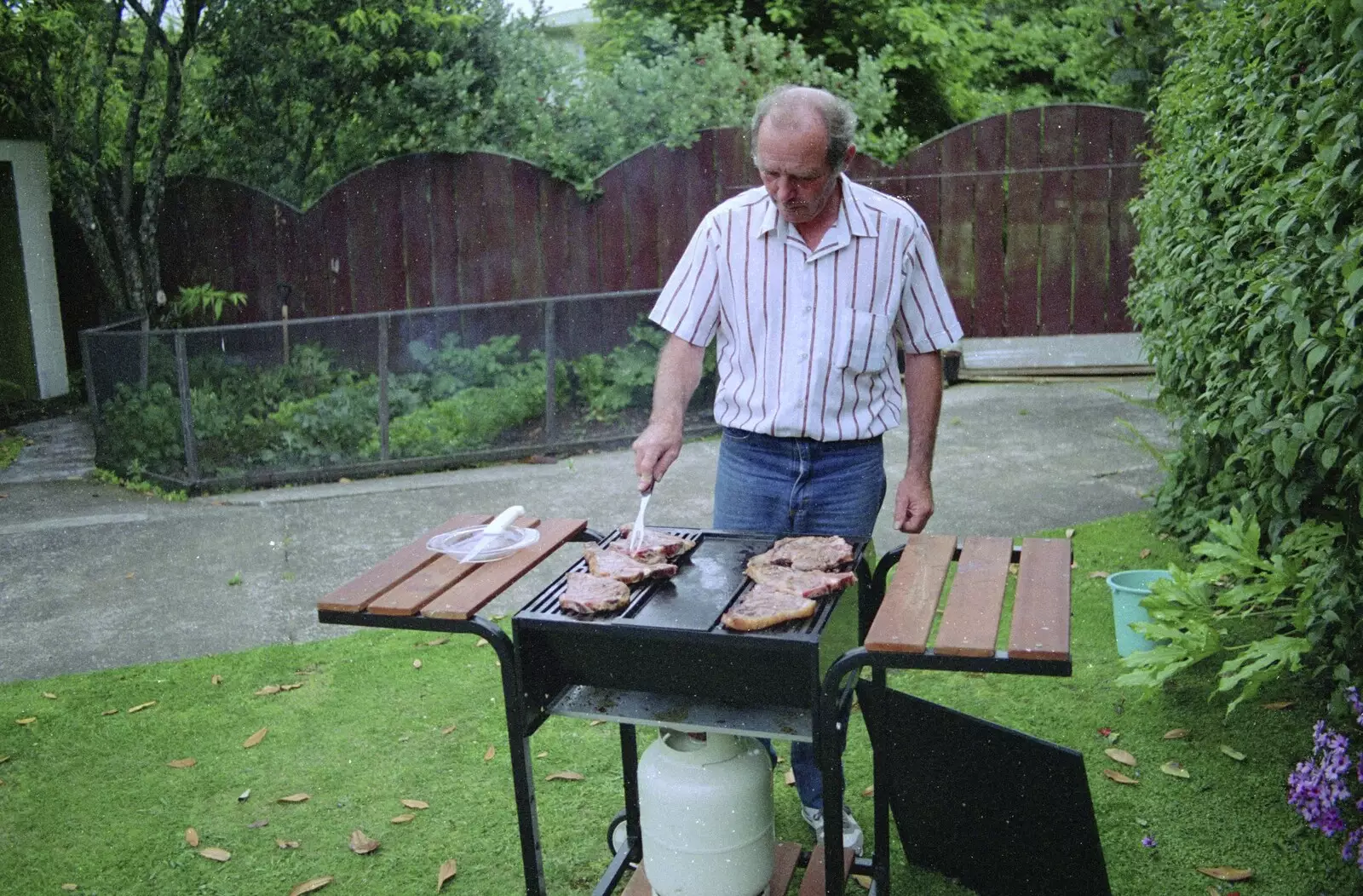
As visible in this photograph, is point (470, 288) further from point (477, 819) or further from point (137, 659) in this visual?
point (477, 819)

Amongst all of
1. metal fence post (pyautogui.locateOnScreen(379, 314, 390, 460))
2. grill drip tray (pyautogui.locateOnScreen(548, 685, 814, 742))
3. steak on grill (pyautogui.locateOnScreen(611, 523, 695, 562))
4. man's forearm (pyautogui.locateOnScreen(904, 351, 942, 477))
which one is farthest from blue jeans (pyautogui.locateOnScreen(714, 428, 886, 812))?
metal fence post (pyautogui.locateOnScreen(379, 314, 390, 460))

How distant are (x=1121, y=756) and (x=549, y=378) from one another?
5091mm

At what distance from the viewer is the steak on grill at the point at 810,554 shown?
296 cm

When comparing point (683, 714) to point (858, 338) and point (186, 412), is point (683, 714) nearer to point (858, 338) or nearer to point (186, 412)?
point (858, 338)

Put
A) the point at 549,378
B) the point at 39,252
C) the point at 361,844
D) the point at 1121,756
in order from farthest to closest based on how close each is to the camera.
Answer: the point at 39,252, the point at 549,378, the point at 1121,756, the point at 361,844

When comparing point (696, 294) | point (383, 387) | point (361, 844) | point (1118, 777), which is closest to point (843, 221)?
point (696, 294)

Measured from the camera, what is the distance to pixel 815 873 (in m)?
3.37

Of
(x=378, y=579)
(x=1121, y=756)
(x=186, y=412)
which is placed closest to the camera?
(x=378, y=579)

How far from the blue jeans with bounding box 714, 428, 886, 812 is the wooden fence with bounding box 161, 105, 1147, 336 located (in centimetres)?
679

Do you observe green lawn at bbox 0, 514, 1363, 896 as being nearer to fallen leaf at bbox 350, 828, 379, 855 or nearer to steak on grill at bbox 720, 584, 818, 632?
fallen leaf at bbox 350, 828, 379, 855

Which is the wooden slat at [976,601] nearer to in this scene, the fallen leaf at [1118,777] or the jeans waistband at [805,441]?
the jeans waistband at [805,441]

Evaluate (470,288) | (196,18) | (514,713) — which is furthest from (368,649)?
(196,18)

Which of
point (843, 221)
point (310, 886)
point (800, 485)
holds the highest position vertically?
point (843, 221)

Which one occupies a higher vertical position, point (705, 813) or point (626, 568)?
point (626, 568)
